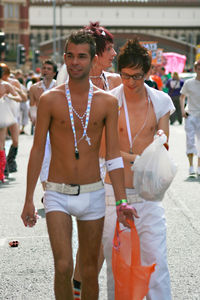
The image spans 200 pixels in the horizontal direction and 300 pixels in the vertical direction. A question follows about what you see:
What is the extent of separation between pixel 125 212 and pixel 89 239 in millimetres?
262

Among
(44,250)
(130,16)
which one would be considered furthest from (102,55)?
(130,16)

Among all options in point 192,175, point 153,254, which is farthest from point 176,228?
point 192,175

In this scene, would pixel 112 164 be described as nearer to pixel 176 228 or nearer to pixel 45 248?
pixel 45 248

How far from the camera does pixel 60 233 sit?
4.25m

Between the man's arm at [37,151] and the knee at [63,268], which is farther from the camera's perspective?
the man's arm at [37,151]

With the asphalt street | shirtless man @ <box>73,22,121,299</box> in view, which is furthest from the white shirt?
shirtless man @ <box>73,22,121,299</box>

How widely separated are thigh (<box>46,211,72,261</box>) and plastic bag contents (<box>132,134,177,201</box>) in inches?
21.3

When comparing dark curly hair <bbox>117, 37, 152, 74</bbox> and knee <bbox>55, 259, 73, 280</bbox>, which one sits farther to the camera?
dark curly hair <bbox>117, 37, 152, 74</bbox>

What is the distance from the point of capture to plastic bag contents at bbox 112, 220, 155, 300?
4469 millimetres

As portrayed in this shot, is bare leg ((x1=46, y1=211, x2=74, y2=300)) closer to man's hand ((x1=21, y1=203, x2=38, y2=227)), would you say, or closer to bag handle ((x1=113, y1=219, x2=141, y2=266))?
man's hand ((x1=21, y1=203, x2=38, y2=227))

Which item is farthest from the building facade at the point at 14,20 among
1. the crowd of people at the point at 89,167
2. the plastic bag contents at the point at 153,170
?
the plastic bag contents at the point at 153,170

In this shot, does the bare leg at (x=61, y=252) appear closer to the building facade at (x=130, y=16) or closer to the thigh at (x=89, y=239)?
the thigh at (x=89, y=239)

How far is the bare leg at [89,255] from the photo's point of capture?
14.3 ft

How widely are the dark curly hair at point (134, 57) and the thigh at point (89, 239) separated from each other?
1.04 m
